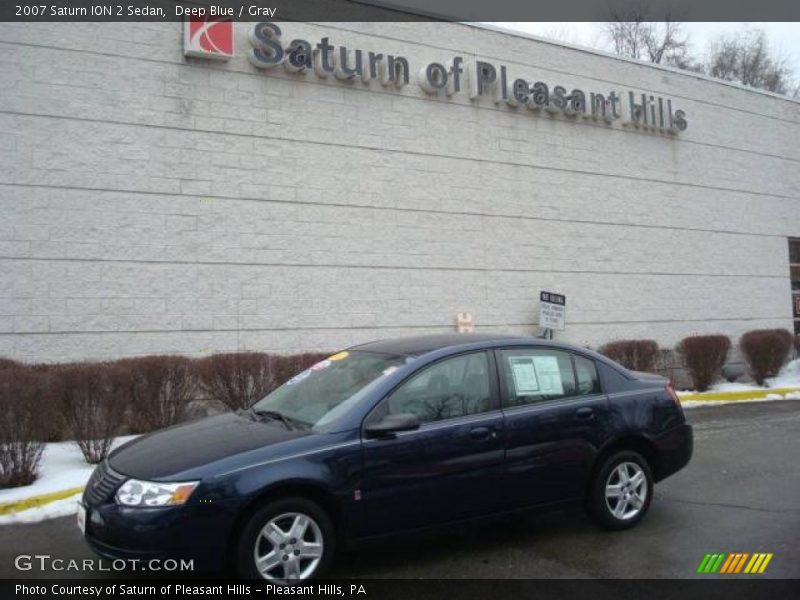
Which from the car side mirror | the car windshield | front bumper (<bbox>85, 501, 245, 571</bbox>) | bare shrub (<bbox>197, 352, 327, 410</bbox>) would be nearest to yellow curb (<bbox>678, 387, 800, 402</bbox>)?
bare shrub (<bbox>197, 352, 327, 410</bbox>)

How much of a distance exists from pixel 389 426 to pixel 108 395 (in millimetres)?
4574

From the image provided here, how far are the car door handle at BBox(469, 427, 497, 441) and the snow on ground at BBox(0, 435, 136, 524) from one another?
3835mm

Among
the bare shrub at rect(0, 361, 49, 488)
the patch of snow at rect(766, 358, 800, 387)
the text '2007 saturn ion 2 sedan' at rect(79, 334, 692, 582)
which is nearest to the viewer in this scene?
the text '2007 saturn ion 2 sedan' at rect(79, 334, 692, 582)

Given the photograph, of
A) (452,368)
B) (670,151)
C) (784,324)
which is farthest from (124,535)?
(784,324)

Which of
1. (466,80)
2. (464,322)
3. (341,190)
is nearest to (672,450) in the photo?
(464,322)

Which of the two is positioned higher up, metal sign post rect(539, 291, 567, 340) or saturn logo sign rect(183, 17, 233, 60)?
saturn logo sign rect(183, 17, 233, 60)

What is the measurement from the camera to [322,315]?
451 inches

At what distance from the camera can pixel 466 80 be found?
1348 centimetres

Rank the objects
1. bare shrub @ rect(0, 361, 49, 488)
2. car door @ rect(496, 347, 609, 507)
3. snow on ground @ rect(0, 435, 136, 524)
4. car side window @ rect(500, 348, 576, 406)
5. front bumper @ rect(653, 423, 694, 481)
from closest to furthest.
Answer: car door @ rect(496, 347, 609, 507) < car side window @ rect(500, 348, 576, 406) < front bumper @ rect(653, 423, 694, 481) < snow on ground @ rect(0, 435, 136, 524) < bare shrub @ rect(0, 361, 49, 488)

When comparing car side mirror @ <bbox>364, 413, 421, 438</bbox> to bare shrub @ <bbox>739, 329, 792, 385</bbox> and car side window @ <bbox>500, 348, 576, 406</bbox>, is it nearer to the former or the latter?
car side window @ <bbox>500, 348, 576, 406</bbox>

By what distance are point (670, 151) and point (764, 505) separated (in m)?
12.1

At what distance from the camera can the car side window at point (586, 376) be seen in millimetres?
5492

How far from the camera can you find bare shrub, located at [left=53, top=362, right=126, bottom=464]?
296 inches

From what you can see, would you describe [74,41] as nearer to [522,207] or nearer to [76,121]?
[76,121]
